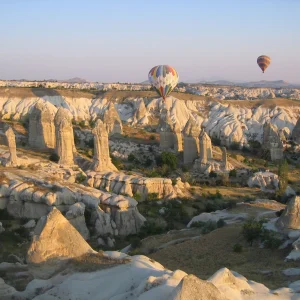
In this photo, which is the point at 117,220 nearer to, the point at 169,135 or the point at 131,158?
the point at 131,158

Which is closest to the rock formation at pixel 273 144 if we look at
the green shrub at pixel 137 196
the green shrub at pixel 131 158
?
the green shrub at pixel 131 158

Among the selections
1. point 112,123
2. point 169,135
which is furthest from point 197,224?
point 112,123

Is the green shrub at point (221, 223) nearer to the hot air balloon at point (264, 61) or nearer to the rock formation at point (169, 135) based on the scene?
the rock formation at point (169, 135)

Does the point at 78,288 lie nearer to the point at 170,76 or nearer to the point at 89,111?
the point at 170,76

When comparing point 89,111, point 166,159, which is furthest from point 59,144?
point 89,111

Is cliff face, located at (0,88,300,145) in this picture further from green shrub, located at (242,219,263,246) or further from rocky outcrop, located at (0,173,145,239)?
green shrub, located at (242,219,263,246)

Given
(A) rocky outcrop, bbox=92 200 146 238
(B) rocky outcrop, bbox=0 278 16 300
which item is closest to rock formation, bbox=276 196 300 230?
(A) rocky outcrop, bbox=92 200 146 238
